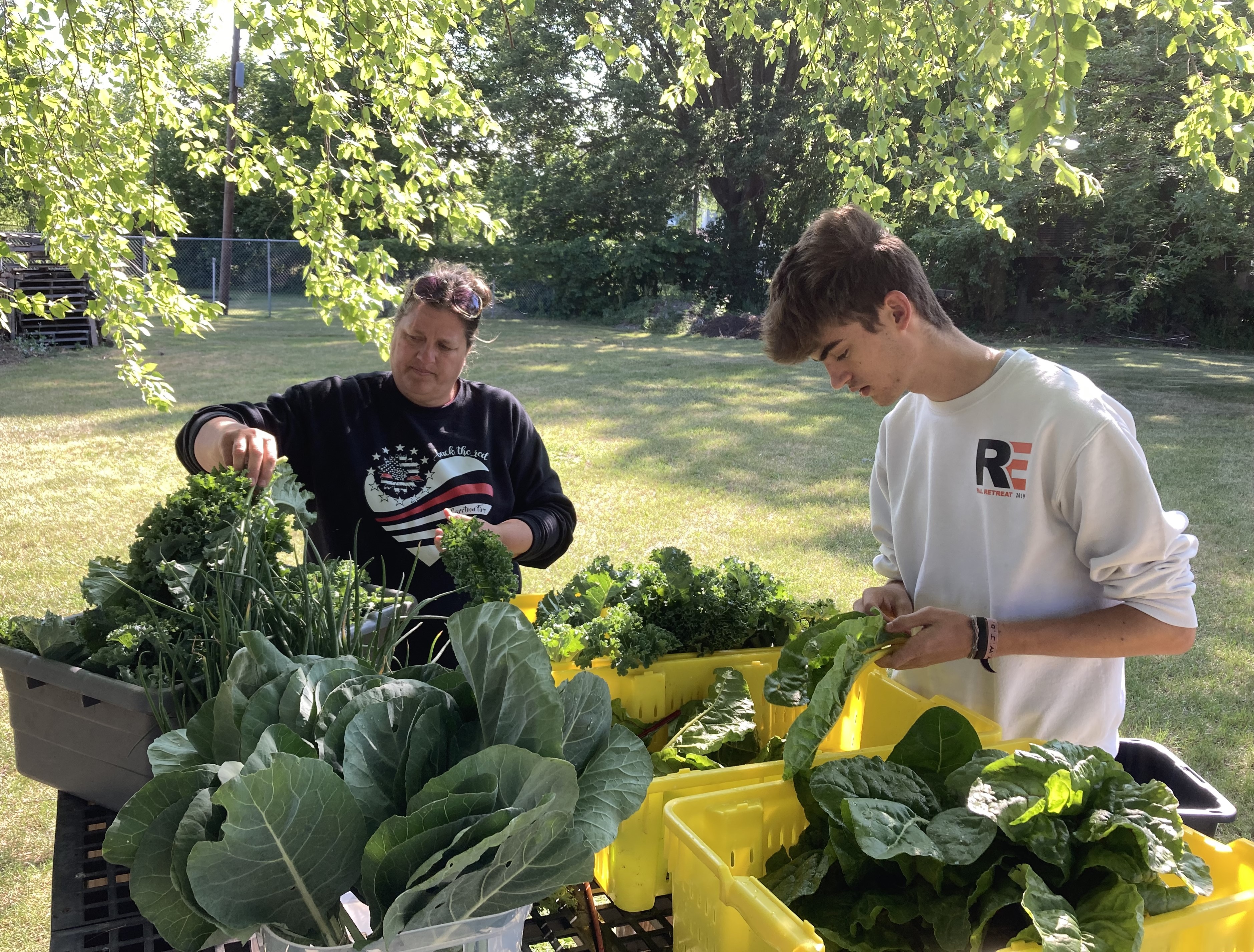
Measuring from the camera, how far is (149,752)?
1000 mm

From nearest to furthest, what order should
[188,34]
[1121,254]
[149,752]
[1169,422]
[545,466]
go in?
[149,752] → [545,466] → [188,34] → [1169,422] → [1121,254]

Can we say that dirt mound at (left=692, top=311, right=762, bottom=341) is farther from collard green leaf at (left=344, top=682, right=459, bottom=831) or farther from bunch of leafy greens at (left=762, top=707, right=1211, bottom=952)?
collard green leaf at (left=344, top=682, right=459, bottom=831)

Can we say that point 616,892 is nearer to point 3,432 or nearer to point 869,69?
point 869,69

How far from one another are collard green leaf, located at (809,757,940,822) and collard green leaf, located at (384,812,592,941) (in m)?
0.41

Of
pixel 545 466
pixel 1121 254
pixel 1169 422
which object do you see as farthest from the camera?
pixel 1121 254

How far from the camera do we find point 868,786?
3.89 ft

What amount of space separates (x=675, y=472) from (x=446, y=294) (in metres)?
6.18

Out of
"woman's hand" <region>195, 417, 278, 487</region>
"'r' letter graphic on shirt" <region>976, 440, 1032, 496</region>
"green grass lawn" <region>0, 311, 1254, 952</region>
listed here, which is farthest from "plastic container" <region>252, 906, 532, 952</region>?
"green grass lawn" <region>0, 311, 1254, 952</region>

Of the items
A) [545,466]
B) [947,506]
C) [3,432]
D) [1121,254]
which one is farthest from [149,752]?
[1121,254]

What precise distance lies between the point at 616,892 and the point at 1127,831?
0.67 metres

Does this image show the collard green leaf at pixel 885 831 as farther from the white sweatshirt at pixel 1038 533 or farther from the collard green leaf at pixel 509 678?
the white sweatshirt at pixel 1038 533

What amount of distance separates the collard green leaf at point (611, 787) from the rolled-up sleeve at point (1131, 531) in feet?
4.14

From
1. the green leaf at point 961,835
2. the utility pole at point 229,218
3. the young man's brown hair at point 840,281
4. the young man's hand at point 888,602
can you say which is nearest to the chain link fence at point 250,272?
the utility pole at point 229,218

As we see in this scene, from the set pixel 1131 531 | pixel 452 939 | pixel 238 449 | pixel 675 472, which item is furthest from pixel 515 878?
pixel 675 472
